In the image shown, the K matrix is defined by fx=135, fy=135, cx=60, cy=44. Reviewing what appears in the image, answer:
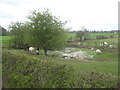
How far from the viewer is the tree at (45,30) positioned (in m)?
17.4

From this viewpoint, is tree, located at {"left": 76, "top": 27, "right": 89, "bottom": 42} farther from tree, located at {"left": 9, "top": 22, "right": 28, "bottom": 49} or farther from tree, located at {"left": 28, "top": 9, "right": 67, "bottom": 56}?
tree, located at {"left": 28, "top": 9, "right": 67, "bottom": 56}

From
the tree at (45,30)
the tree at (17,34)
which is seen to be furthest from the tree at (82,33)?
the tree at (45,30)

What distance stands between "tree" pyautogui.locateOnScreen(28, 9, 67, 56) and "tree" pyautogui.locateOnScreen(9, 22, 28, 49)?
847 cm

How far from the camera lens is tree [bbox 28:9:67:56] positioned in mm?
17422

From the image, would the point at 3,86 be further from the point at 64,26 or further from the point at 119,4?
the point at 64,26

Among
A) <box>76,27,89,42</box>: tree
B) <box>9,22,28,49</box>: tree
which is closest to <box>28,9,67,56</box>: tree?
<box>9,22,28,49</box>: tree

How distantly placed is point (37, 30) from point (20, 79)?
540 inches

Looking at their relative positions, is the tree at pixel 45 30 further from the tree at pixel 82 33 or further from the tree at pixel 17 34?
the tree at pixel 82 33

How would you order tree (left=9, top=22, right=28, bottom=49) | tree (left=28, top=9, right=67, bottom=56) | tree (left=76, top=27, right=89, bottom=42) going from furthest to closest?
Answer: tree (left=76, top=27, right=89, bottom=42), tree (left=9, top=22, right=28, bottom=49), tree (left=28, top=9, right=67, bottom=56)

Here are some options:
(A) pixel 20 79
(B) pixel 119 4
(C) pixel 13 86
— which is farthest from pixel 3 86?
(B) pixel 119 4

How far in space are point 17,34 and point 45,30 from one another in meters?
10.9

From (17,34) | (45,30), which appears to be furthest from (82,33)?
(45,30)

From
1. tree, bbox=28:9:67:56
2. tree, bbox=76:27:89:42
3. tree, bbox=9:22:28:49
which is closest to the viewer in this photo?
tree, bbox=28:9:67:56

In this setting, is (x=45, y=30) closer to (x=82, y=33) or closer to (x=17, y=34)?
(x=17, y=34)
